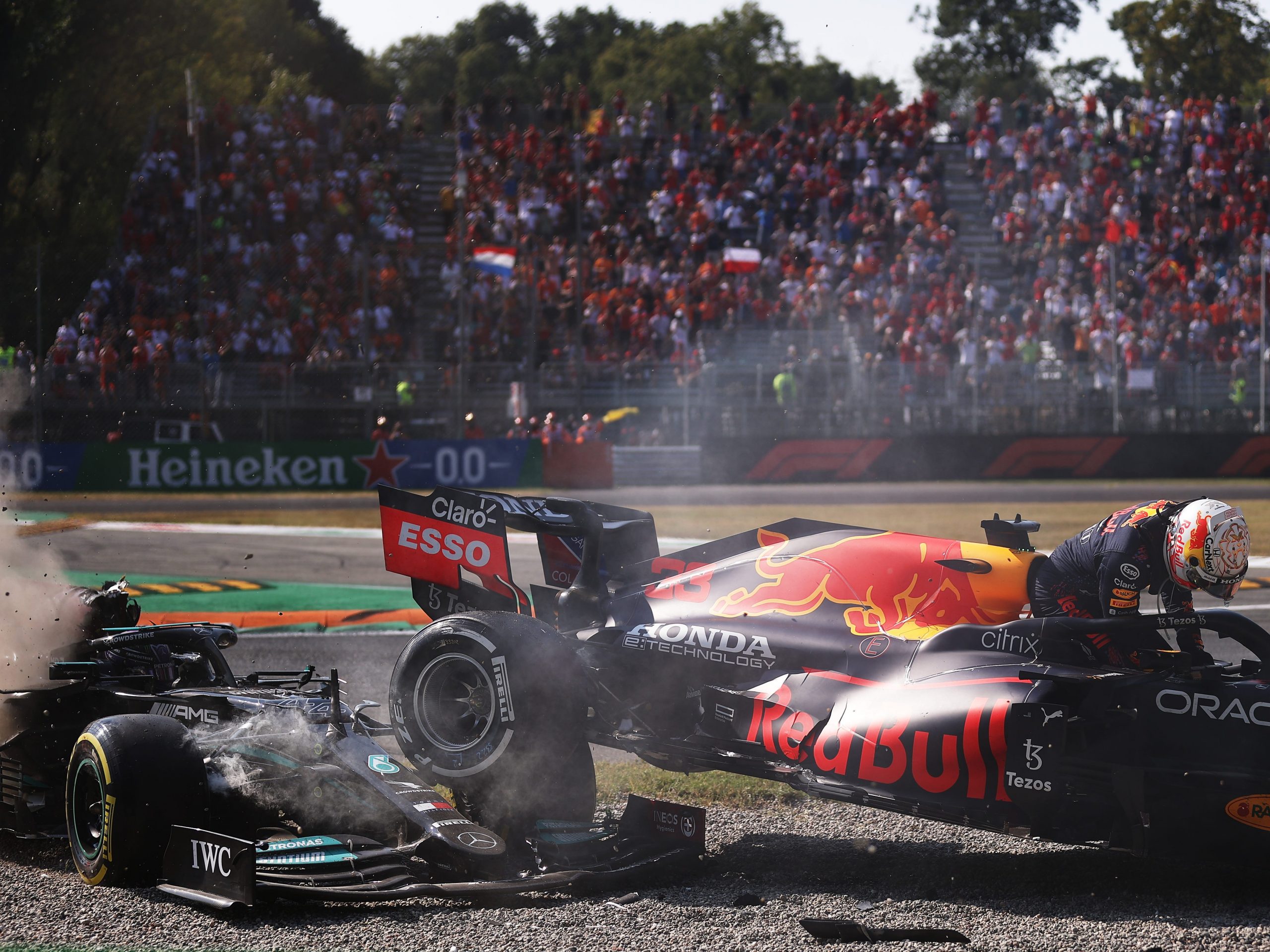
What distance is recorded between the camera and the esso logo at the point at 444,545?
6055 millimetres

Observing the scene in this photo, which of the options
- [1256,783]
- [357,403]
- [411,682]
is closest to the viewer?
[1256,783]

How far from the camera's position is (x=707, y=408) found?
898 inches

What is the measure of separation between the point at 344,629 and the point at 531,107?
19892 millimetres

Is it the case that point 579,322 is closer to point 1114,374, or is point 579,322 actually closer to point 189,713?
point 1114,374

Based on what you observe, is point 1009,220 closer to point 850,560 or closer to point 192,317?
point 192,317

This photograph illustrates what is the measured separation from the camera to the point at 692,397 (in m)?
22.6

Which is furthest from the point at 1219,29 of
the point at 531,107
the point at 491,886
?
the point at 491,886

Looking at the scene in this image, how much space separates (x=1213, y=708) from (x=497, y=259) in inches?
792

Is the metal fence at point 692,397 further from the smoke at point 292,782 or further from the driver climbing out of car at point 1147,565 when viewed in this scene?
the driver climbing out of car at point 1147,565

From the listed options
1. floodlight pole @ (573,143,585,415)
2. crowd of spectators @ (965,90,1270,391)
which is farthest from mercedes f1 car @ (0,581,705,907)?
crowd of spectators @ (965,90,1270,391)

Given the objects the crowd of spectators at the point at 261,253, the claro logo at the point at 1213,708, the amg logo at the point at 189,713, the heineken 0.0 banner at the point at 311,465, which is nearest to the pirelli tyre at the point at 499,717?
the amg logo at the point at 189,713

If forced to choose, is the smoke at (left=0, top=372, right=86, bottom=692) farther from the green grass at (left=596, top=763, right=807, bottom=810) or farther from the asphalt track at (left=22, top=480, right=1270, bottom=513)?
the asphalt track at (left=22, top=480, right=1270, bottom=513)

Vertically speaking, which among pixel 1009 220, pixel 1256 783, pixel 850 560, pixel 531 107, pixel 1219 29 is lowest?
pixel 1256 783

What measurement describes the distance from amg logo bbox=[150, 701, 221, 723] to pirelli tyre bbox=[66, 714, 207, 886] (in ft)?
0.81
